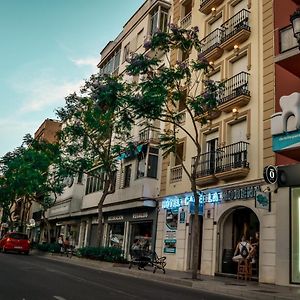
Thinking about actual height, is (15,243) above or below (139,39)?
below

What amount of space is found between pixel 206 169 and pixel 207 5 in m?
9.37

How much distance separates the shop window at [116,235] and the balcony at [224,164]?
34.9 feet

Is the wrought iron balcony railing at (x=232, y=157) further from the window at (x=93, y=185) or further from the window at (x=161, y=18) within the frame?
the window at (x=93, y=185)

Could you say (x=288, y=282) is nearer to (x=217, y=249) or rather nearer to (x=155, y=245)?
(x=217, y=249)

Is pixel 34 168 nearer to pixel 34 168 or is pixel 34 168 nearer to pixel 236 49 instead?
pixel 34 168

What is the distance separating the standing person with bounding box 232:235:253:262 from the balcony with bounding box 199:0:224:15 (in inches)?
511

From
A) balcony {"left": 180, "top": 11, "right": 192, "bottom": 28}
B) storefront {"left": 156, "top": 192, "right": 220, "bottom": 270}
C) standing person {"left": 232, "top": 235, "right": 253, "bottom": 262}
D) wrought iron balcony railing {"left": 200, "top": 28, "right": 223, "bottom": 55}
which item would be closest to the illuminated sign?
storefront {"left": 156, "top": 192, "right": 220, "bottom": 270}

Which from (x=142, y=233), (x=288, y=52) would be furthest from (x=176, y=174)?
(x=288, y=52)

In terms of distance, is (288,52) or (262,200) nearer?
(288,52)

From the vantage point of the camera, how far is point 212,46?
71.5 ft

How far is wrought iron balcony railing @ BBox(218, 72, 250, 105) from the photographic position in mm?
19312

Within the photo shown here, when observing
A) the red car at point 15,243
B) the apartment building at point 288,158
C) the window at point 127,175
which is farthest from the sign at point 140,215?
the apartment building at point 288,158

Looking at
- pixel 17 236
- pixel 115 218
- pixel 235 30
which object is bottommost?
pixel 17 236

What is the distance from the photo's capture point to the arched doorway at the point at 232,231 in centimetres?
1877
